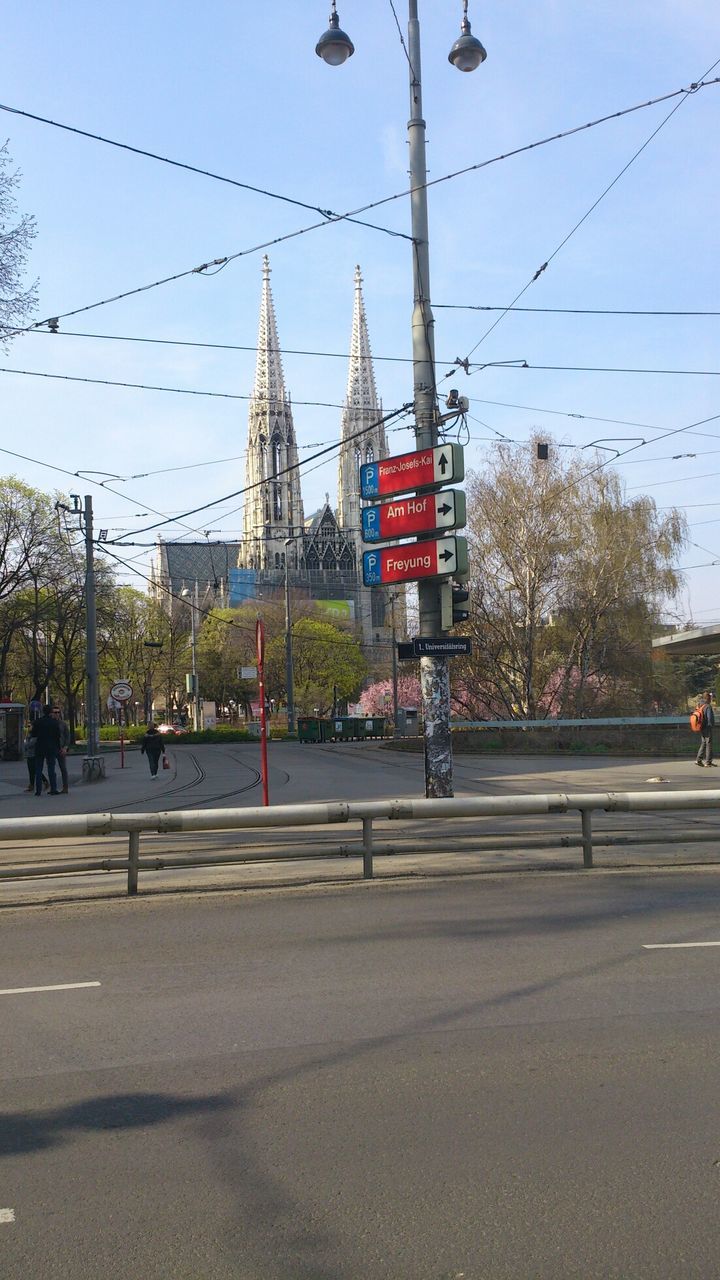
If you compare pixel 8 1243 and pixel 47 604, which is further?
pixel 47 604

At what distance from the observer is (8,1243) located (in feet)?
11.1

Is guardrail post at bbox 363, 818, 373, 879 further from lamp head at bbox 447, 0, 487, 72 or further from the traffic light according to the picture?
lamp head at bbox 447, 0, 487, 72

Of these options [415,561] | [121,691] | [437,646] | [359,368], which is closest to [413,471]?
[415,561]

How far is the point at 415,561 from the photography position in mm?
15062

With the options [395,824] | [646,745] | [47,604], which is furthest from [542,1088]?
[47,604]

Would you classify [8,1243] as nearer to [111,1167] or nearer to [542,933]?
[111,1167]

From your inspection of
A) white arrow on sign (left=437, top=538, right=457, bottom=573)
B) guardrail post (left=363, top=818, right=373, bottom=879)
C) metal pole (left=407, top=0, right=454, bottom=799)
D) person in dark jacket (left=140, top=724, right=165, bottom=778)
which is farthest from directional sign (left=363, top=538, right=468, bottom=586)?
person in dark jacket (left=140, top=724, right=165, bottom=778)

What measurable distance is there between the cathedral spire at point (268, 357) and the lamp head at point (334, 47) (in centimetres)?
10307

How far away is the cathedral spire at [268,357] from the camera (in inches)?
4670

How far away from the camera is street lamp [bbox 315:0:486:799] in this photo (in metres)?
14.9

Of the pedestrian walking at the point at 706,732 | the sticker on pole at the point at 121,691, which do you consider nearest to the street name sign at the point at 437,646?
the pedestrian walking at the point at 706,732

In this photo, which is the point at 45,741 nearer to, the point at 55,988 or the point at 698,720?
the point at 698,720

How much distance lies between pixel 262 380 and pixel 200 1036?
121m

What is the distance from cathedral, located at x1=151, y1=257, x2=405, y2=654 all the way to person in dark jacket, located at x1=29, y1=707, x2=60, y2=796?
74.6 m
